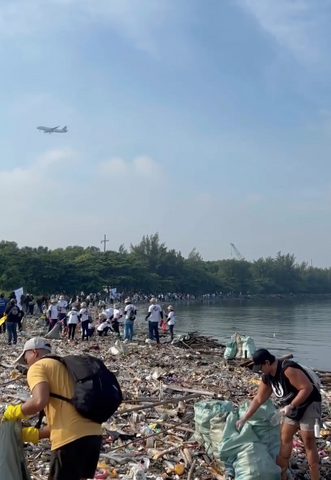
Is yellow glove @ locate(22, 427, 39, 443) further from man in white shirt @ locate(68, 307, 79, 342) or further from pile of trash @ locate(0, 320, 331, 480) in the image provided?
man in white shirt @ locate(68, 307, 79, 342)

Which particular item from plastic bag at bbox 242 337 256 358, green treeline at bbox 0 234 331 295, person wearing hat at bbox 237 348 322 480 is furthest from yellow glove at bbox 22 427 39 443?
green treeline at bbox 0 234 331 295

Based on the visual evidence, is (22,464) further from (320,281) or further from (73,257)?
(320,281)

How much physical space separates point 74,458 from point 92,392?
55cm

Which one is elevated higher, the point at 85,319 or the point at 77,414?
the point at 77,414

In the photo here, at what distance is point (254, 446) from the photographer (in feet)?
19.6

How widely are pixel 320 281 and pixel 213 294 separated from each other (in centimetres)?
5587

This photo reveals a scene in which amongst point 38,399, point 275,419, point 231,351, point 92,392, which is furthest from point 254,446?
point 231,351

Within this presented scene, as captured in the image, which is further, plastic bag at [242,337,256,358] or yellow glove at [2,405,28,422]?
plastic bag at [242,337,256,358]

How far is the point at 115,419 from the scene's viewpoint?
8.50 m

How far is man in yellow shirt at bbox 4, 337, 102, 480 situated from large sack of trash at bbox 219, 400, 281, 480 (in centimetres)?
232

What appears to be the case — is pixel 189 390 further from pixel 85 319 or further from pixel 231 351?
pixel 85 319

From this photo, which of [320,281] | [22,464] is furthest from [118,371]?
[320,281]

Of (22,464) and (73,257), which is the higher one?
(73,257)

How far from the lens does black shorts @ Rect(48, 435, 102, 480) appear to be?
13.4 feet
